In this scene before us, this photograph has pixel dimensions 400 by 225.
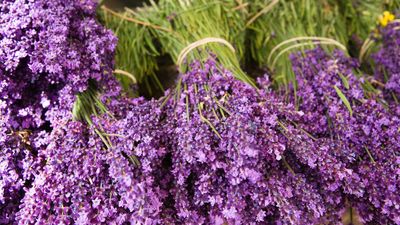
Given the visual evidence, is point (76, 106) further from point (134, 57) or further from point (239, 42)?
point (239, 42)

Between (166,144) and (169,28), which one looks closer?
(166,144)

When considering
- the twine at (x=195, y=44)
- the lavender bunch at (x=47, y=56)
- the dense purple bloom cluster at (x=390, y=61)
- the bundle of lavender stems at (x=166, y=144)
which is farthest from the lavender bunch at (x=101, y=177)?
the dense purple bloom cluster at (x=390, y=61)

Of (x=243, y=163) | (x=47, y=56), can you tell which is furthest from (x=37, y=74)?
(x=243, y=163)

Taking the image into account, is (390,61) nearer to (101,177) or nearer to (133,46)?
(133,46)

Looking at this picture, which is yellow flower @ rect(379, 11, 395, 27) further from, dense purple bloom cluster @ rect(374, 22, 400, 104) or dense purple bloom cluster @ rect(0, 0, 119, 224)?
dense purple bloom cluster @ rect(0, 0, 119, 224)

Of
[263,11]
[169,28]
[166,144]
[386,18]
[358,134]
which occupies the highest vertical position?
[169,28]

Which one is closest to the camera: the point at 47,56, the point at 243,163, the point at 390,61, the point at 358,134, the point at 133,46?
the point at 243,163

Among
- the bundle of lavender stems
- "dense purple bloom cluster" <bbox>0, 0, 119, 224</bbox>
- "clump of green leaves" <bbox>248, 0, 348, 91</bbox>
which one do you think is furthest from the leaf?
"dense purple bloom cluster" <bbox>0, 0, 119, 224</bbox>
